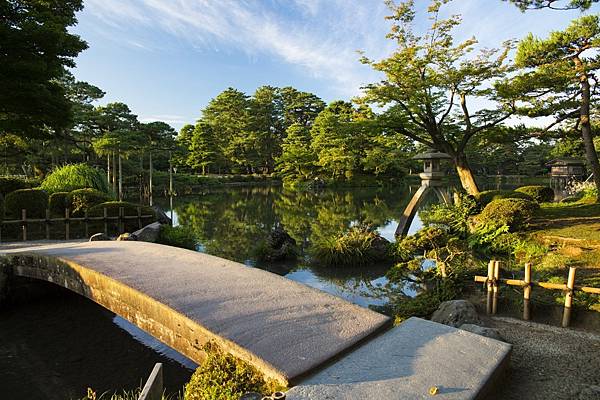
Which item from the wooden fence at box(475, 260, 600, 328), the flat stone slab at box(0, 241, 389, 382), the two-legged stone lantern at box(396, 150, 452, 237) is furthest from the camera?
the two-legged stone lantern at box(396, 150, 452, 237)

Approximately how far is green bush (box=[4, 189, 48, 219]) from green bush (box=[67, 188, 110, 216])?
28.1 inches

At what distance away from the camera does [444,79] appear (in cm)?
1320

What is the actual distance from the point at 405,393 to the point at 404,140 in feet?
47.2

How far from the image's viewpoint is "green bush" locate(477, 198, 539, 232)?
8.80m

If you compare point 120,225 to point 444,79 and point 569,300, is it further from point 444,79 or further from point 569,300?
point 444,79

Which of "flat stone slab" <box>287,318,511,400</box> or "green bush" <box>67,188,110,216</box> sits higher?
"green bush" <box>67,188,110,216</box>

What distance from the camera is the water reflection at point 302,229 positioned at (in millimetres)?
7557

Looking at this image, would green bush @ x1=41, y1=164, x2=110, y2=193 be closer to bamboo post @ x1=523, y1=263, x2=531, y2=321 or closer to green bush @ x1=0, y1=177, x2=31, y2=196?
green bush @ x1=0, y1=177, x2=31, y2=196

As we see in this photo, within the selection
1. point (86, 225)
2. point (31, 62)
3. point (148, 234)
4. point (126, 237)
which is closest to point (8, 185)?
point (86, 225)

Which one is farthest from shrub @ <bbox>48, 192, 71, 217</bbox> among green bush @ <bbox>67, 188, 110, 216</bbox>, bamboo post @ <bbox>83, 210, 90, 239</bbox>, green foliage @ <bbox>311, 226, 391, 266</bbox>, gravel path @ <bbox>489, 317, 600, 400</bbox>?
gravel path @ <bbox>489, 317, 600, 400</bbox>

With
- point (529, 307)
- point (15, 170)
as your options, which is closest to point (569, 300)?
point (529, 307)

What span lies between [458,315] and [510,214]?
5.51 meters

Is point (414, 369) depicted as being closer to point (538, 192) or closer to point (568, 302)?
point (568, 302)

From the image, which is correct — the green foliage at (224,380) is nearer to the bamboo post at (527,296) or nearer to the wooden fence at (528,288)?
the wooden fence at (528,288)
